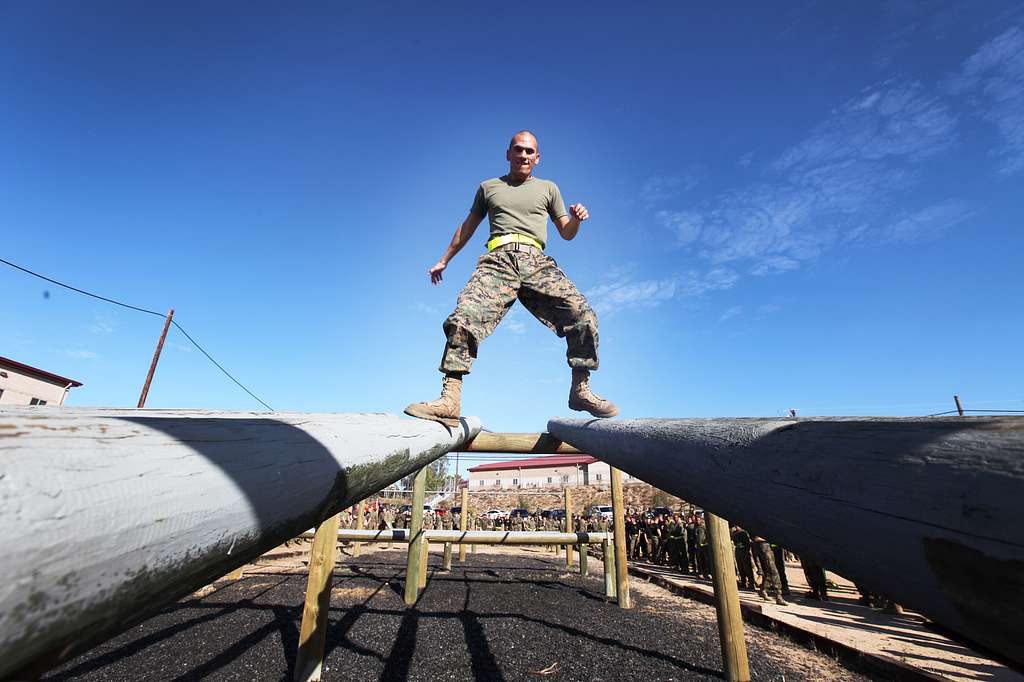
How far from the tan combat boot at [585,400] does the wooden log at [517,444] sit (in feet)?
1.59

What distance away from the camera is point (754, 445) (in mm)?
652

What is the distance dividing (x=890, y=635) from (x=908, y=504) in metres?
8.77

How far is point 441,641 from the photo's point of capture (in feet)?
16.6

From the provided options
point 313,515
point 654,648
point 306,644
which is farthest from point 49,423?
point 654,648

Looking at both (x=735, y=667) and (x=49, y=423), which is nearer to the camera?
(x=49, y=423)

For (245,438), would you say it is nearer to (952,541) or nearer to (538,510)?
(952,541)

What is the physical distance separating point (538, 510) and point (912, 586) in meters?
34.5

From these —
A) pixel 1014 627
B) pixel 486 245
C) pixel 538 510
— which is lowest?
pixel 538 510

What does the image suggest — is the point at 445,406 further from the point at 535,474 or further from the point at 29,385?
the point at 535,474

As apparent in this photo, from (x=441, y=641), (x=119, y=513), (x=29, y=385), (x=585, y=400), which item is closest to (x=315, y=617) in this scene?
(x=441, y=641)

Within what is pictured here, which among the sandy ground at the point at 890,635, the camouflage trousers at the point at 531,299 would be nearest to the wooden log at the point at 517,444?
the camouflage trousers at the point at 531,299

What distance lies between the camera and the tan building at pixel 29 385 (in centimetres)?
2154

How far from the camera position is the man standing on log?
269 cm

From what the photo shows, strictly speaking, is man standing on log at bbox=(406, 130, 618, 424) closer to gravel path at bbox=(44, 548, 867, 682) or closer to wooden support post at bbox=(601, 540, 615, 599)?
gravel path at bbox=(44, 548, 867, 682)
